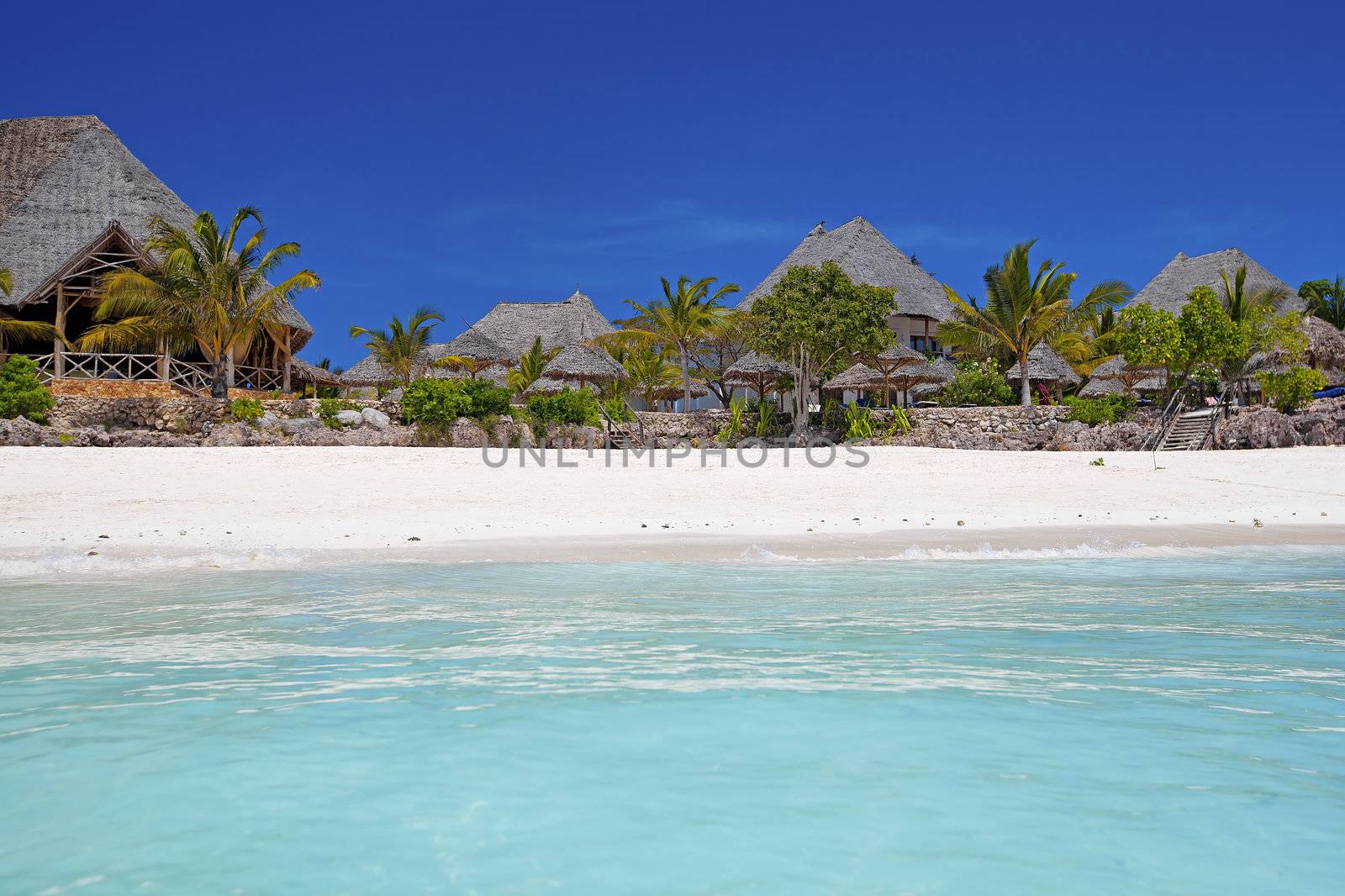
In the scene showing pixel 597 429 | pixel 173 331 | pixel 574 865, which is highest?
pixel 173 331

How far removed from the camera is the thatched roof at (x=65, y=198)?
26.9 m

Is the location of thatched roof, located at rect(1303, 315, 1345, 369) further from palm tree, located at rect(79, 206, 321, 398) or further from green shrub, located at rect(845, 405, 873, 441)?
palm tree, located at rect(79, 206, 321, 398)

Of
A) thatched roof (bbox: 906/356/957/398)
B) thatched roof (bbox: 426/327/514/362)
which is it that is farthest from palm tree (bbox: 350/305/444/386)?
thatched roof (bbox: 906/356/957/398)

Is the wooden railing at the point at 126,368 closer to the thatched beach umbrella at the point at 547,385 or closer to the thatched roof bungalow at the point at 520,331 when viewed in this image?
the thatched beach umbrella at the point at 547,385

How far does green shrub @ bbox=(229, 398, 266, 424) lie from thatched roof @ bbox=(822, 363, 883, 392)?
17.8m

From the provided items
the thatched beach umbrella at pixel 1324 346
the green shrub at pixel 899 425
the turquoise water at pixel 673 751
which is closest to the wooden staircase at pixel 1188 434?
the thatched beach umbrella at pixel 1324 346

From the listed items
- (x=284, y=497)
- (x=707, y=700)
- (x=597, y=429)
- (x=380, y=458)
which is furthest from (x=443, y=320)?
(x=707, y=700)

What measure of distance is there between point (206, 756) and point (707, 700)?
173 centimetres

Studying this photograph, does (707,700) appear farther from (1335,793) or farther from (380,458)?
(380,458)

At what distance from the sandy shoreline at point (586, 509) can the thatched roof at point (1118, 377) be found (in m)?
20.3

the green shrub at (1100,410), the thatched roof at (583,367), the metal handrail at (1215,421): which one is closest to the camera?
the metal handrail at (1215,421)

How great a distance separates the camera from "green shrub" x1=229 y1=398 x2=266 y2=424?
20703mm

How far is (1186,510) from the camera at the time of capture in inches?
470

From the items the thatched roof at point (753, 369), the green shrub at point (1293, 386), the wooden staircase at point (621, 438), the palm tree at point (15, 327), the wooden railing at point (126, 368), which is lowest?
the wooden staircase at point (621, 438)
